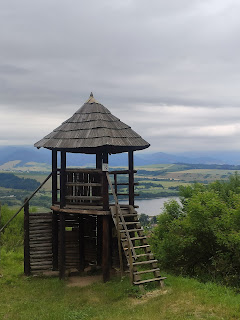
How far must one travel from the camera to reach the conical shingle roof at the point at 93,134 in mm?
12836

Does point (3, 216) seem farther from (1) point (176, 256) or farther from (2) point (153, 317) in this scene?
(2) point (153, 317)

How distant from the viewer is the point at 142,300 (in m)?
10.2

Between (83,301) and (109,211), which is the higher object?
(109,211)

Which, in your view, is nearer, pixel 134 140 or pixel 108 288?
pixel 108 288

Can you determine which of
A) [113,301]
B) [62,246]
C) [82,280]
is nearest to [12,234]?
[62,246]

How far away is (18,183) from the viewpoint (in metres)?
160

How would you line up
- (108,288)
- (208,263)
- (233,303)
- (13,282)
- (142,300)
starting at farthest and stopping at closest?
1. (208,263)
2. (13,282)
3. (108,288)
4. (142,300)
5. (233,303)

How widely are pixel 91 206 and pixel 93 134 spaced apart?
2.77 meters

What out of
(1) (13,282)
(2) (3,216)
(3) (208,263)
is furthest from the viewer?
(2) (3,216)

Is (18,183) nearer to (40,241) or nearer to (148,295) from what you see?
(40,241)

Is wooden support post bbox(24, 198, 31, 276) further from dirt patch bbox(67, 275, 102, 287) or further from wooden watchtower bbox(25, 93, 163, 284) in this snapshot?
dirt patch bbox(67, 275, 102, 287)

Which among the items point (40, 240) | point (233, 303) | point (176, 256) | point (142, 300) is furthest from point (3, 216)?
point (233, 303)

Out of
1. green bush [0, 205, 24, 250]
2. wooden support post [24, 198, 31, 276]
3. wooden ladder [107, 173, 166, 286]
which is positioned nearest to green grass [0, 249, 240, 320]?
wooden ladder [107, 173, 166, 286]

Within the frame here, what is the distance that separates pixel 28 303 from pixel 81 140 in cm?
583
